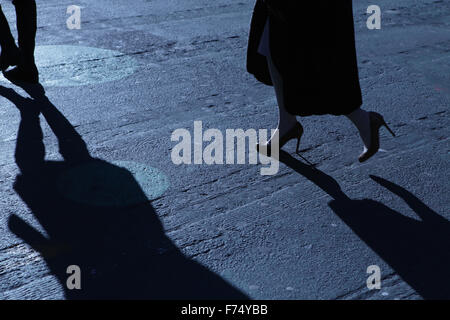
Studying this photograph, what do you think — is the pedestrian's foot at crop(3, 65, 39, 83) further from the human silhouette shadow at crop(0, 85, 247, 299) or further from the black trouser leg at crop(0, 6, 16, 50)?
the human silhouette shadow at crop(0, 85, 247, 299)

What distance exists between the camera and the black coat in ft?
13.3

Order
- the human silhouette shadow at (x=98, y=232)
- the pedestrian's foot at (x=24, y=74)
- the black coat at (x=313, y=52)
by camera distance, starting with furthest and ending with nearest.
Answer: the pedestrian's foot at (x=24, y=74) → the black coat at (x=313, y=52) → the human silhouette shadow at (x=98, y=232)

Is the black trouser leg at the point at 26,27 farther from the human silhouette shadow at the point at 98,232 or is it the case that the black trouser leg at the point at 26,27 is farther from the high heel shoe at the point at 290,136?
the high heel shoe at the point at 290,136

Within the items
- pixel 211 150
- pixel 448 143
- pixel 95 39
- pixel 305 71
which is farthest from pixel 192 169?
pixel 95 39

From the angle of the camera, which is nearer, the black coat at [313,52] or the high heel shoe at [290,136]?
the black coat at [313,52]

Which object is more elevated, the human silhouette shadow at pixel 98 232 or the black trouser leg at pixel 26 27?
the black trouser leg at pixel 26 27

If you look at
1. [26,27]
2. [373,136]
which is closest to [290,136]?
[373,136]

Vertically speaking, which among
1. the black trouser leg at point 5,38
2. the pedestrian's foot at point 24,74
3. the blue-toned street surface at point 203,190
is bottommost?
the blue-toned street surface at point 203,190

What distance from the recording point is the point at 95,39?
7.41 m

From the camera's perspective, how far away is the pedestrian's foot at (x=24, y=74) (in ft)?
18.6

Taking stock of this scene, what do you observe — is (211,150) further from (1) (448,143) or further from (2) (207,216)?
(1) (448,143)

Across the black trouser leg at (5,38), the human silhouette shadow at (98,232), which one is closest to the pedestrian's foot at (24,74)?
the black trouser leg at (5,38)

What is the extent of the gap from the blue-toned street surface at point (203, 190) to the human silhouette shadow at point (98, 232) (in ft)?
0.03
